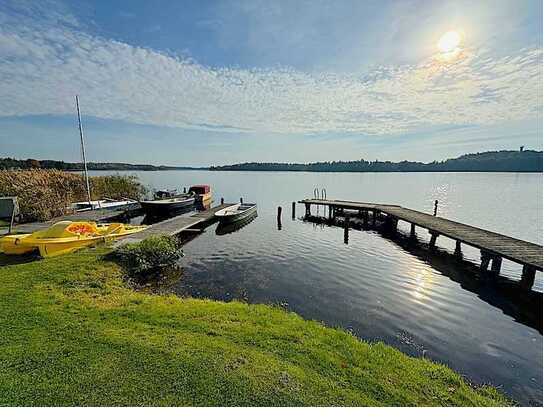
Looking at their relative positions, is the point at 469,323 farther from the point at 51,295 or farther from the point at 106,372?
the point at 51,295

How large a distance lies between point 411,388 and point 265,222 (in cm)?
2204

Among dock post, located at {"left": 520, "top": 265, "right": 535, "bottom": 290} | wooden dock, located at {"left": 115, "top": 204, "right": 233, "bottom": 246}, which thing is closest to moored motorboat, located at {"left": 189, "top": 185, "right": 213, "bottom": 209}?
wooden dock, located at {"left": 115, "top": 204, "right": 233, "bottom": 246}

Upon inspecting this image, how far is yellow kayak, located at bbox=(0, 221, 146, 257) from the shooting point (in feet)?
36.4

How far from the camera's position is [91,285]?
8797mm

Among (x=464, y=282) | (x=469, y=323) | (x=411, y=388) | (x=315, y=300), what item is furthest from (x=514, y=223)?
(x=411, y=388)

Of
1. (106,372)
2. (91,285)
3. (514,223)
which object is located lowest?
(514,223)

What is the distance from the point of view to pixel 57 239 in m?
11.5

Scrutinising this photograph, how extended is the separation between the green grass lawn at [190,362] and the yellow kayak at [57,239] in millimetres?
4356

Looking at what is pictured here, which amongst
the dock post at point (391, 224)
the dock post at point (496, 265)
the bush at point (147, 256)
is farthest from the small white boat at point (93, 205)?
the dock post at point (496, 265)

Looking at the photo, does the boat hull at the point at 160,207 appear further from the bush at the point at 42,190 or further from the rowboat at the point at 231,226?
the rowboat at the point at 231,226

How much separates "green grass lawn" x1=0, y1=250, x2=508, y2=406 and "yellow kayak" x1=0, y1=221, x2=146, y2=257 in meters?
4.36

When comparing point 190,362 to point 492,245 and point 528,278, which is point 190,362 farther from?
point 492,245

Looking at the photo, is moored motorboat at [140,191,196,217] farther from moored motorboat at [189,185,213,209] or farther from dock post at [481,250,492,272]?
dock post at [481,250,492,272]

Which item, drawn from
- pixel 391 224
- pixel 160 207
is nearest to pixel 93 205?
pixel 160 207
